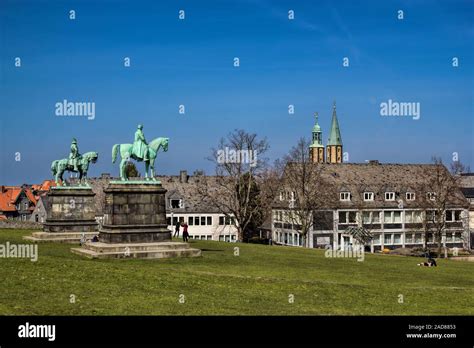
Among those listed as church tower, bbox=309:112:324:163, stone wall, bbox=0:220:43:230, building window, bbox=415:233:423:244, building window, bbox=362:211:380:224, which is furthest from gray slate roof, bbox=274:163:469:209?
church tower, bbox=309:112:324:163

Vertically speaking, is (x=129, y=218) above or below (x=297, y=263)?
above

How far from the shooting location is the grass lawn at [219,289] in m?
16.7

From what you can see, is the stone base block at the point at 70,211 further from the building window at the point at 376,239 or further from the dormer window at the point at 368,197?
the dormer window at the point at 368,197

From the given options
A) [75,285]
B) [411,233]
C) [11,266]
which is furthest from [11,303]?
[411,233]

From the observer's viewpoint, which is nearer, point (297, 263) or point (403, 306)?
point (403, 306)

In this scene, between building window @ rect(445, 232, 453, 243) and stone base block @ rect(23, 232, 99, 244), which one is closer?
stone base block @ rect(23, 232, 99, 244)

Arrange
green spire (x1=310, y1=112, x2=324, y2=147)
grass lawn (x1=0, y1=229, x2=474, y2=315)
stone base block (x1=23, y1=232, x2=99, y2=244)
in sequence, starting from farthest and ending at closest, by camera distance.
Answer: green spire (x1=310, y1=112, x2=324, y2=147)
stone base block (x1=23, y1=232, x2=99, y2=244)
grass lawn (x1=0, y1=229, x2=474, y2=315)

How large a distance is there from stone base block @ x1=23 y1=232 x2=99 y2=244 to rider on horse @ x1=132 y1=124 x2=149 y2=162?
30.5 ft

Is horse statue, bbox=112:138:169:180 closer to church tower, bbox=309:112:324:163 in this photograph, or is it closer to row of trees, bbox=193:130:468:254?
row of trees, bbox=193:130:468:254

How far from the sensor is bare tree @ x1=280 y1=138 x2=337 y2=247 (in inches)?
2623
